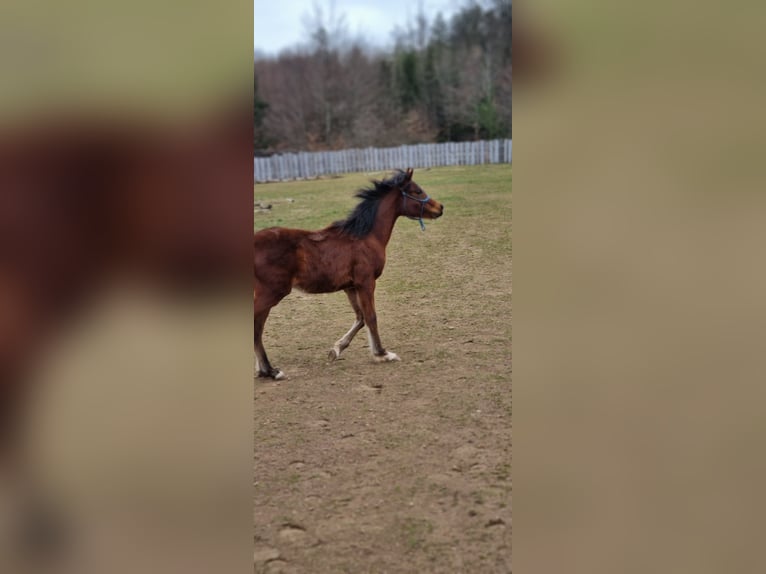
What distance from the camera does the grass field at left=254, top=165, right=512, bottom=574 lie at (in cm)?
111

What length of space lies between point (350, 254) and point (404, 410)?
724 mm

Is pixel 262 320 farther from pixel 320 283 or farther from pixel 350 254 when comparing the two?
pixel 350 254

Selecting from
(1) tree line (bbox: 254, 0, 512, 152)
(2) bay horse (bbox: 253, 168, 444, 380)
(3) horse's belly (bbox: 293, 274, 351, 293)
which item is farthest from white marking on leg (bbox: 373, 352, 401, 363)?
(1) tree line (bbox: 254, 0, 512, 152)

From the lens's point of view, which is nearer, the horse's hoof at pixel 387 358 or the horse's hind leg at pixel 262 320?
the horse's hind leg at pixel 262 320

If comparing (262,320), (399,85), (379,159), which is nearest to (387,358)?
(262,320)

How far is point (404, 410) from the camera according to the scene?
180 centimetres

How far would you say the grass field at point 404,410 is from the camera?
43.7 inches

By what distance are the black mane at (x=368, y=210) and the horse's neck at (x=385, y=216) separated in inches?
0.7

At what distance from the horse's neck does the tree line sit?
0.33 metres
